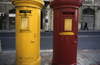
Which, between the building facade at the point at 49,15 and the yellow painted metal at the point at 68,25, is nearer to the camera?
the yellow painted metal at the point at 68,25

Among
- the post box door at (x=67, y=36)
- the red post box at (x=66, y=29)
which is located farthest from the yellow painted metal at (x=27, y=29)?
the post box door at (x=67, y=36)

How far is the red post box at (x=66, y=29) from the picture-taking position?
9.97ft

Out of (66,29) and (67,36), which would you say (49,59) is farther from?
(66,29)

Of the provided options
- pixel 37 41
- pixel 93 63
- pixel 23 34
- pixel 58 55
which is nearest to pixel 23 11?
pixel 23 34

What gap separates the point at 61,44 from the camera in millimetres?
3188

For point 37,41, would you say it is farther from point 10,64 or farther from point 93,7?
point 93,7

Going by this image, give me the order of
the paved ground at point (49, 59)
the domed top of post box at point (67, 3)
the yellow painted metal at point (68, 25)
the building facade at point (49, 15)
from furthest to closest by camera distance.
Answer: the building facade at point (49, 15), the paved ground at point (49, 59), the yellow painted metal at point (68, 25), the domed top of post box at point (67, 3)

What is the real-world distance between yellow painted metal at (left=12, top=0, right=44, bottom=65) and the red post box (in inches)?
28.0

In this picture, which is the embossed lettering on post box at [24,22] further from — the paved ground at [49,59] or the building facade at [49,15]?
the building facade at [49,15]

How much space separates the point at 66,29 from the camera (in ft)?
10.2

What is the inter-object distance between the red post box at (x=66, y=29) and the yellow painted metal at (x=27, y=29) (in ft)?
2.33

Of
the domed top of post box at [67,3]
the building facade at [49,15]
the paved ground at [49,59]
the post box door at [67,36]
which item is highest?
the building facade at [49,15]

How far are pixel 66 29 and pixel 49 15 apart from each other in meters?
18.5

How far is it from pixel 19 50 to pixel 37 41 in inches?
26.6
